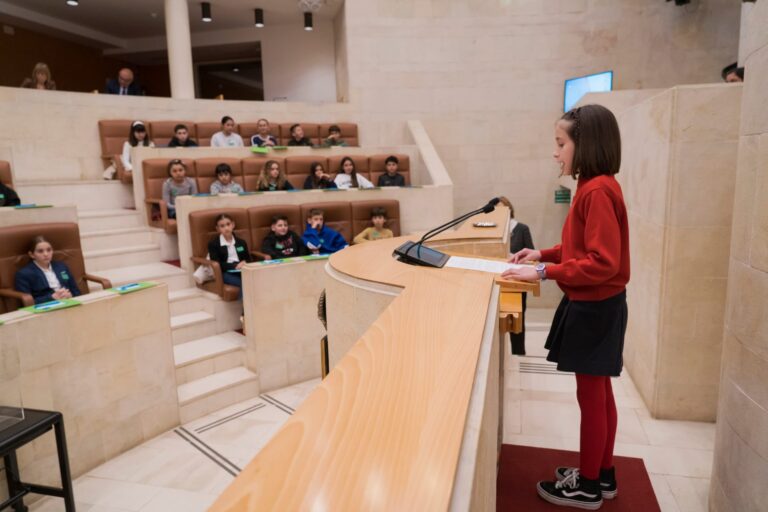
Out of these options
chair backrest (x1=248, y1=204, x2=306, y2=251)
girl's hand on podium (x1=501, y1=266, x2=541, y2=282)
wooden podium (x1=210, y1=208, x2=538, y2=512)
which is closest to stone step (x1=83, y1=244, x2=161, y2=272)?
chair backrest (x1=248, y1=204, x2=306, y2=251)

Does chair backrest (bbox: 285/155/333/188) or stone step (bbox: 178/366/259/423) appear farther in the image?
chair backrest (bbox: 285/155/333/188)

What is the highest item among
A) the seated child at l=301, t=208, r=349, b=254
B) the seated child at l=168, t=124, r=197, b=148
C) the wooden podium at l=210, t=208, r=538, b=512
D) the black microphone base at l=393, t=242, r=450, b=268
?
the seated child at l=168, t=124, r=197, b=148

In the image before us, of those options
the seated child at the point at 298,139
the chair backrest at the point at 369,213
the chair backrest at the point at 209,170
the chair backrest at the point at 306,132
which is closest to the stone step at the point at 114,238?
the chair backrest at the point at 209,170

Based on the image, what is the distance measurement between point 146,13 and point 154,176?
523 centimetres

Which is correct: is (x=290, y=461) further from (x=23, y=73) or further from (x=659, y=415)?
(x=23, y=73)

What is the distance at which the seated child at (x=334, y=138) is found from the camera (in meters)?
6.51

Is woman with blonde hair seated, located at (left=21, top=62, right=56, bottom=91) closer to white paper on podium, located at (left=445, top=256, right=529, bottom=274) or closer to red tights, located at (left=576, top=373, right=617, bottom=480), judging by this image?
white paper on podium, located at (left=445, top=256, right=529, bottom=274)

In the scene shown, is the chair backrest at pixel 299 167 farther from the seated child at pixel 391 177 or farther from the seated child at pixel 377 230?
the seated child at pixel 377 230

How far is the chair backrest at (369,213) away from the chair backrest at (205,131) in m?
Answer: 2.80

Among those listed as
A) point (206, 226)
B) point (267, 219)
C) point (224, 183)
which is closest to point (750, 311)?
point (267, 219)

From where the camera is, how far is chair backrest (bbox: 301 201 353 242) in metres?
4.79

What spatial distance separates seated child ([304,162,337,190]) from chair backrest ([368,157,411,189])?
2.16 feet

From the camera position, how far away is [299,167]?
5.75 m

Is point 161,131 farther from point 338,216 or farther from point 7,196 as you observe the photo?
point 338,216
